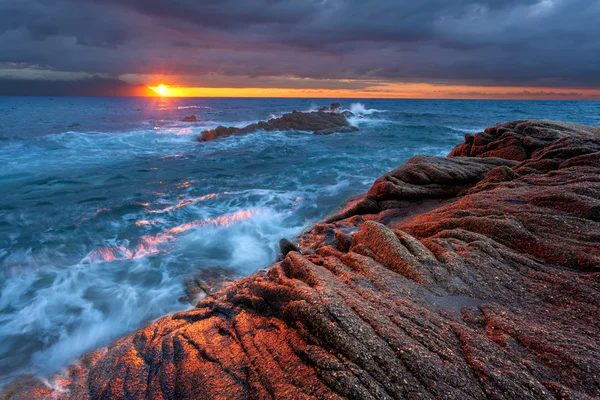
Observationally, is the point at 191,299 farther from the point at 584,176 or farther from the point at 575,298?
the point at 584,176

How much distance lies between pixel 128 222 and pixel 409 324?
12.0m

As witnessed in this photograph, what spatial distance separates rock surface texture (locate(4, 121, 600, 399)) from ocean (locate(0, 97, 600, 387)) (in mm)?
2449

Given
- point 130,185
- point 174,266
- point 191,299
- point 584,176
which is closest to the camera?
point 584,176

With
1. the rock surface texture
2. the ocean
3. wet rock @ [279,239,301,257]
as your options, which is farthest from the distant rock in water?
the rock surface texture

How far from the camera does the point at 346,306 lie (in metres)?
3.55

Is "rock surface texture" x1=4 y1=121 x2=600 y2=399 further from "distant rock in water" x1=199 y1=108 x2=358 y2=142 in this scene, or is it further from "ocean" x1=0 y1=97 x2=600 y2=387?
"distant rock in water" x1=199 y1=108 x2=358 y2=142

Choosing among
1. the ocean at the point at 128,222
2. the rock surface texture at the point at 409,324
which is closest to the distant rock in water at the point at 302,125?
the ocean at the point at 128,222

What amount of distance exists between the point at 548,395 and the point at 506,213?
13.1 ft

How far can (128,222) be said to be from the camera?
12312 millimetres

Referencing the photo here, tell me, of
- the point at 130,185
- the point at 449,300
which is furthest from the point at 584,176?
the point at 130,185

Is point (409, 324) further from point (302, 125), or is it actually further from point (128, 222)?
point (302, 125)

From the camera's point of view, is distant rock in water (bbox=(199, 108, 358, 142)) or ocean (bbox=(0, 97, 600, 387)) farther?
distant rock in water (bbox=(199, 108, 358, 142))

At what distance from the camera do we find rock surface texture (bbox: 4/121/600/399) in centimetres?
291

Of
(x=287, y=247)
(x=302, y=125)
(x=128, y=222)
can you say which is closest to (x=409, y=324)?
(x=287, y=247)
